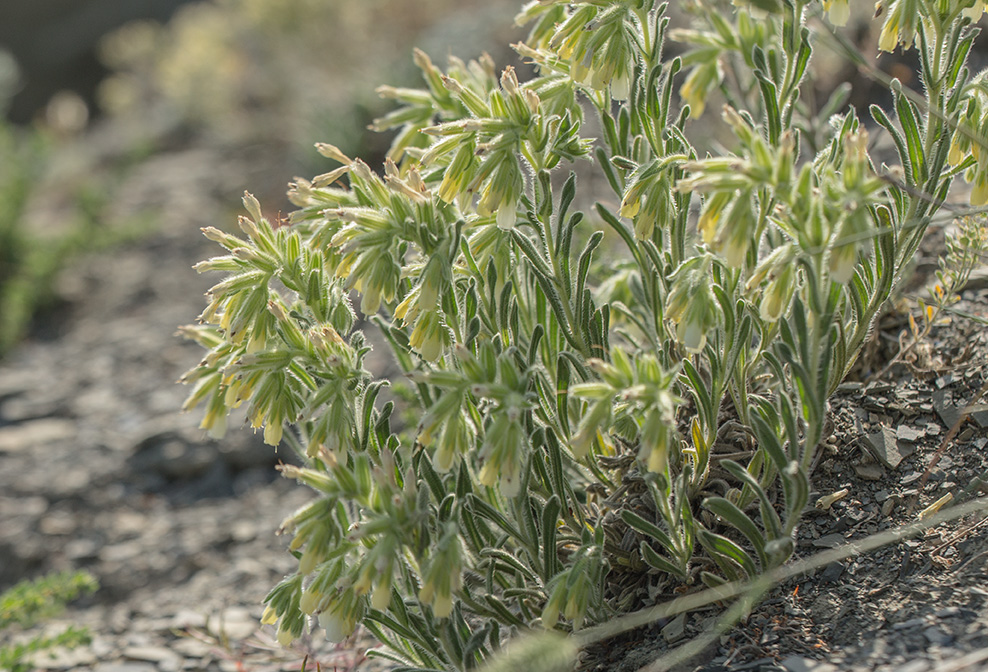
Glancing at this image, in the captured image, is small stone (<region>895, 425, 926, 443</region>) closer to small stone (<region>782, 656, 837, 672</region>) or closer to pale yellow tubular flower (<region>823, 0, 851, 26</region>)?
small stone (<region>782, 656, 837, 672</region>)

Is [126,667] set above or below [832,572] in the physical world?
above

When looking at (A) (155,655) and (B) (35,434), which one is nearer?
(A) (155,655)

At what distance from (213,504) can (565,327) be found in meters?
2.73

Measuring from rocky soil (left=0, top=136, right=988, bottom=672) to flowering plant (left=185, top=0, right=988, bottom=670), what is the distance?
21 centimetres

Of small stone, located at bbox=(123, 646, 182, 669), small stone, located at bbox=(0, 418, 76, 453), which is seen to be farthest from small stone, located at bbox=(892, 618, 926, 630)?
small stone, located at bbox=(0, 418, 76, 453)

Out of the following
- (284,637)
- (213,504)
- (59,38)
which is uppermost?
(59,38)

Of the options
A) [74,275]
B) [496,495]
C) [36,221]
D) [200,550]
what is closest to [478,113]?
[496,495]

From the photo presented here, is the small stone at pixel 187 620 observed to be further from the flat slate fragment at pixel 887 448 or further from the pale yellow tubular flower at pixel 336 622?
the flat slate fragment at pixel 887 448

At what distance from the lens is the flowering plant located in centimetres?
181

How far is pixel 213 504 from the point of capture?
4.31 meters

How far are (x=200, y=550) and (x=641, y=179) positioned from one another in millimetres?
2842

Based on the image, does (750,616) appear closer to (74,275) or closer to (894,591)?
(894,591)

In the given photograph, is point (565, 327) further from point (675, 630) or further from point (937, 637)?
point (937, 637)

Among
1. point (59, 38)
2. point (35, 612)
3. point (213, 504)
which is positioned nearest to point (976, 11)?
point (35, 612)
